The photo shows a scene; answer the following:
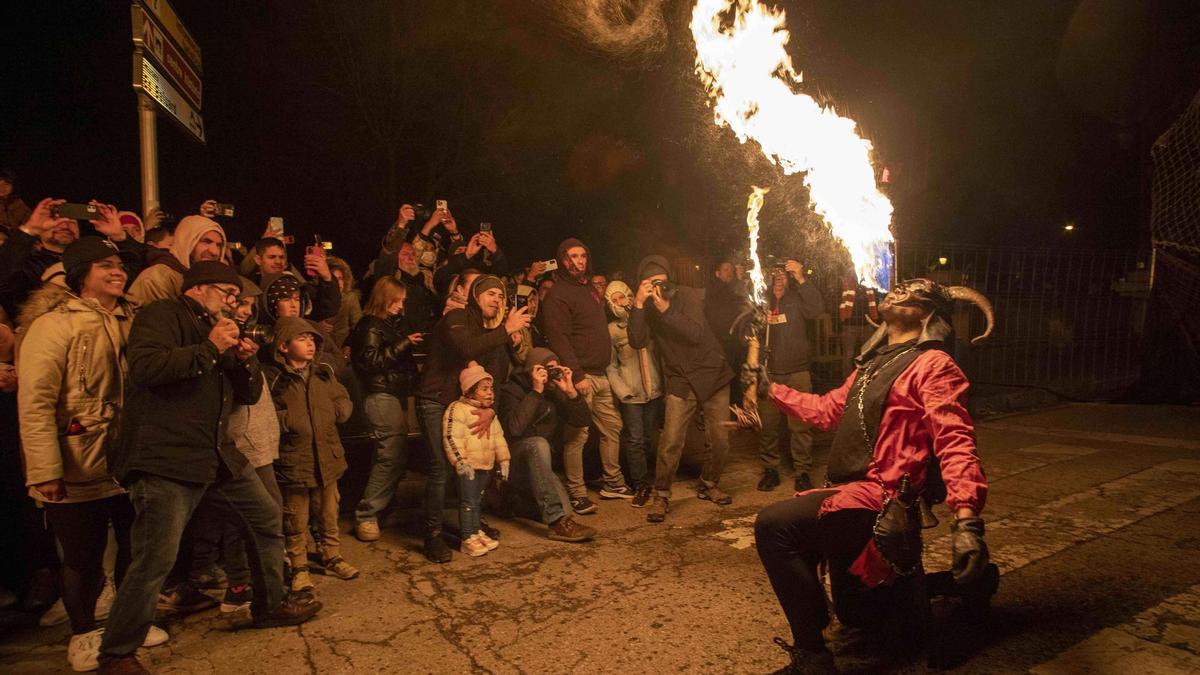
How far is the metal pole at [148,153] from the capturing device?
19.6ft

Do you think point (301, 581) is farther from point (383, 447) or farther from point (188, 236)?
point (188, 236)

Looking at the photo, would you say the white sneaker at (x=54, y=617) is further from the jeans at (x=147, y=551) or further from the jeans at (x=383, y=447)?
the jeans at (x=383, y=447)

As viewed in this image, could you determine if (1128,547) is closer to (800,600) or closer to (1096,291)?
(800,600)

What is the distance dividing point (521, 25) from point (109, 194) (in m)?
10.5

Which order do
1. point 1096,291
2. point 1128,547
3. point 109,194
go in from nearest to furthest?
point 1128,547 → point 1096,291 → point 109,194

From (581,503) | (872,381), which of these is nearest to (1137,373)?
(581,503)

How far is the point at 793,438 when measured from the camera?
712 centimetres

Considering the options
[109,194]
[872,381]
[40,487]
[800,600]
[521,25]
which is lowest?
[800,600]

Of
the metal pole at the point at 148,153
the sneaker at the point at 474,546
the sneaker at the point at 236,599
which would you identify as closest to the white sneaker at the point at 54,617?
the sneaker at the point at 236,599

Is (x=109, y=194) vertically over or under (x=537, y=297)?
over

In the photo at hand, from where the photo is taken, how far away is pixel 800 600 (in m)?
3.41

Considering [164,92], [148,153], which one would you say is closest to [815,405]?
[148,153]

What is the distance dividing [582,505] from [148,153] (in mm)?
4651

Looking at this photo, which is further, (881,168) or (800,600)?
(881,168)
